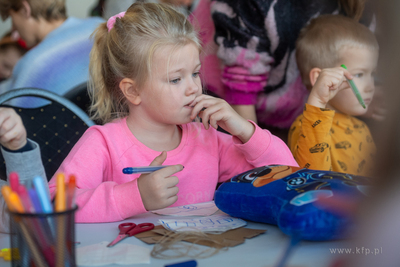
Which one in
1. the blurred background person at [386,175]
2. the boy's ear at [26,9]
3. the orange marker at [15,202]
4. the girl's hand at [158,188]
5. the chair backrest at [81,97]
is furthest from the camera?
the boy's ear at [26,9]

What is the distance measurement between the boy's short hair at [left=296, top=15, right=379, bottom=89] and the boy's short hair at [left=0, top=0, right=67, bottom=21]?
131 centimetres

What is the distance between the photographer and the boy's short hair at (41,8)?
1.95 meters

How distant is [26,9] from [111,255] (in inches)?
71.0

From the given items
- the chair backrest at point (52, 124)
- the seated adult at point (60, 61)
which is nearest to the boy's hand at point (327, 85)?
→ the chair backrest at point (52, 124)

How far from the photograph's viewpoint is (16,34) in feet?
7.18

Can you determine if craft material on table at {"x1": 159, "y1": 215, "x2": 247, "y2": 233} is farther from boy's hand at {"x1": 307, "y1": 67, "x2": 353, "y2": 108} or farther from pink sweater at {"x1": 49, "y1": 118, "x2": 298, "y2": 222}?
boy's hand at {"x1": 307, "y1": 67, "x2": 353, "y2": 108}

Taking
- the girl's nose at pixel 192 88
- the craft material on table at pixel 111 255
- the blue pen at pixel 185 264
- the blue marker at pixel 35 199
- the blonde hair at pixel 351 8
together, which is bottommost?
the craft material on table at pixel 111 255

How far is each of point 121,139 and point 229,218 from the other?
40 cm

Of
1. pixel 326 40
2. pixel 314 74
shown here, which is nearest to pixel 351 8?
pixel 326 40

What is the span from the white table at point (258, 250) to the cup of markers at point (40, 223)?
111mm

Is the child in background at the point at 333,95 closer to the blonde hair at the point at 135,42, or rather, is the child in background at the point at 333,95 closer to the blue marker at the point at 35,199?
the blonde hair at the point at 135,42

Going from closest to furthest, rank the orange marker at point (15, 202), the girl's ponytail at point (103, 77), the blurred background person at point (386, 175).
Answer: the blurred background person at point (386, 175), the orange marker at point (15, 202), the girl's ponytail at point (103, 77)

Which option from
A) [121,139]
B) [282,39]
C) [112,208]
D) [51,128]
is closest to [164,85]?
[121,139]

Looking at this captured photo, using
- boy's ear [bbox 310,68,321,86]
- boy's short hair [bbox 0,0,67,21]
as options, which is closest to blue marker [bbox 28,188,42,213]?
boy's ear [bbox 310,68,321,86]
